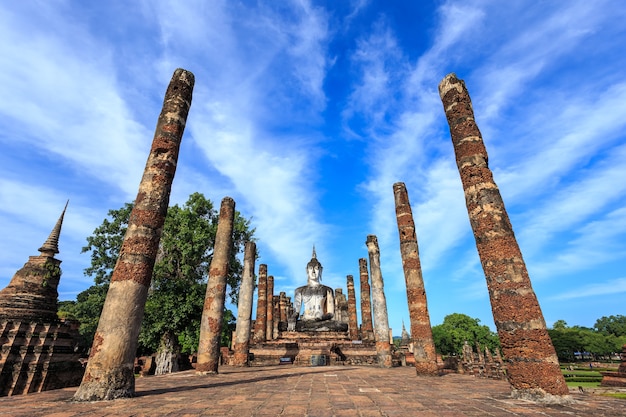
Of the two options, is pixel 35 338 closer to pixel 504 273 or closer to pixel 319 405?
pixel 319 405

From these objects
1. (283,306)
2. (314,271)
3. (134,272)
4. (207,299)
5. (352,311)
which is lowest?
(134,272)

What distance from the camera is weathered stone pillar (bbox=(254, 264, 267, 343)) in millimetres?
24438

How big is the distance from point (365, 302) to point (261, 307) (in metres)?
8.23

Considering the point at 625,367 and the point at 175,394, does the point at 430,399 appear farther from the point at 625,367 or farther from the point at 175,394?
the point at 625,367

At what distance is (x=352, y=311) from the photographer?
28078mm

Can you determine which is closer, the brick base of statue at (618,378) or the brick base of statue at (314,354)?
the brick base of statue at (618,378)

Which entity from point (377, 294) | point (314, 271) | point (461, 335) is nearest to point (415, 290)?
point (377, 294)

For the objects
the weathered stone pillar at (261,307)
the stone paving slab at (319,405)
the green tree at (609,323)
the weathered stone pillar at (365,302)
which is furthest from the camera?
the green tree at (609,323)

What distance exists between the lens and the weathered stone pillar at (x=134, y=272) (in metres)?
5.63

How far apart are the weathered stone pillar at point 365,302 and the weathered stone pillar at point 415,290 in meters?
11.2

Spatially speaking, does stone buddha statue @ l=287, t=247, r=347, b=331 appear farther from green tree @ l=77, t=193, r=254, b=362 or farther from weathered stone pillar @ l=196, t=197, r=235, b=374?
weathered stone pillar @ l=196, t=197, r=235, b=374

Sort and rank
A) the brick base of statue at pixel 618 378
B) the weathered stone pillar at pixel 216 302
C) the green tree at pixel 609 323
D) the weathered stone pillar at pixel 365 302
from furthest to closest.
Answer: the green tree at pixel 609 323, the weathered stone pillar at pixel 365 302, the brick base of statue at pixel 618 378, the weathered stone pillar at pixel 216 302

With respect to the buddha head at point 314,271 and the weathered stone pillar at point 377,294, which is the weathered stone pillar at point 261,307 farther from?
the weathered stone pillar at point 377,294

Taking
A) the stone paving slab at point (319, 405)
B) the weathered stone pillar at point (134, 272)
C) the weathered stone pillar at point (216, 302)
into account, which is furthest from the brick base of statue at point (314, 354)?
the weathered stone pillar at point (134, 272)
